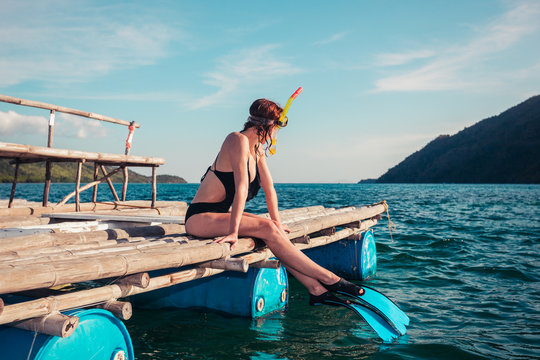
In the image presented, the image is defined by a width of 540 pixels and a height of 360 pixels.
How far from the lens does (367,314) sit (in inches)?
188

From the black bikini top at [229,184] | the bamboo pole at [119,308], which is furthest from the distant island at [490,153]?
the bamboo pole at [119,308]

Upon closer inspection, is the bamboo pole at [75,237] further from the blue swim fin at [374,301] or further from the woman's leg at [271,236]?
the blue swim fin at [374,301]

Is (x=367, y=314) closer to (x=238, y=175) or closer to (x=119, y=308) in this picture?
(x=238, y=175)

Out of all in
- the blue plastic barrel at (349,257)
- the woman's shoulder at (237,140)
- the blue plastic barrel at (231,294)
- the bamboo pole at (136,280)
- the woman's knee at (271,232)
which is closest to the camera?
the bamboo pole at (136,280)

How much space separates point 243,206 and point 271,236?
51cm

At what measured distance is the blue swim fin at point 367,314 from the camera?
4.43m

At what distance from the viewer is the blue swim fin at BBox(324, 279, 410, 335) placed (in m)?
4.53

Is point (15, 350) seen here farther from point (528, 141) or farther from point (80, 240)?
point (528, 141)

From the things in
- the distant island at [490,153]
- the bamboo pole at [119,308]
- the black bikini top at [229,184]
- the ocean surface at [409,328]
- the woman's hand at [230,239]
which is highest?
the distant island at [490,153]

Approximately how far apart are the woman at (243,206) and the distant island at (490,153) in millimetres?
138228

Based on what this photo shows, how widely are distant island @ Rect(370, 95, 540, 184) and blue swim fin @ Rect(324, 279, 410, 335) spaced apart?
136878 mm

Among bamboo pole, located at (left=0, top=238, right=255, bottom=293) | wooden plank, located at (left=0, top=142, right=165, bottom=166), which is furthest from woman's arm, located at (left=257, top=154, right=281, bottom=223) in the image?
wooden plank, located at (left=0, top=142, right=165, bottom=166)

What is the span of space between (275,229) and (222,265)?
76cm

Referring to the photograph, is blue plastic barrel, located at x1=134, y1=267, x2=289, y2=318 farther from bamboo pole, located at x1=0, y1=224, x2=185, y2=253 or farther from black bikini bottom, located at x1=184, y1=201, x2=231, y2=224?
black bikini bottom, located at x1=184, y1=201, x2=231, y2=224
